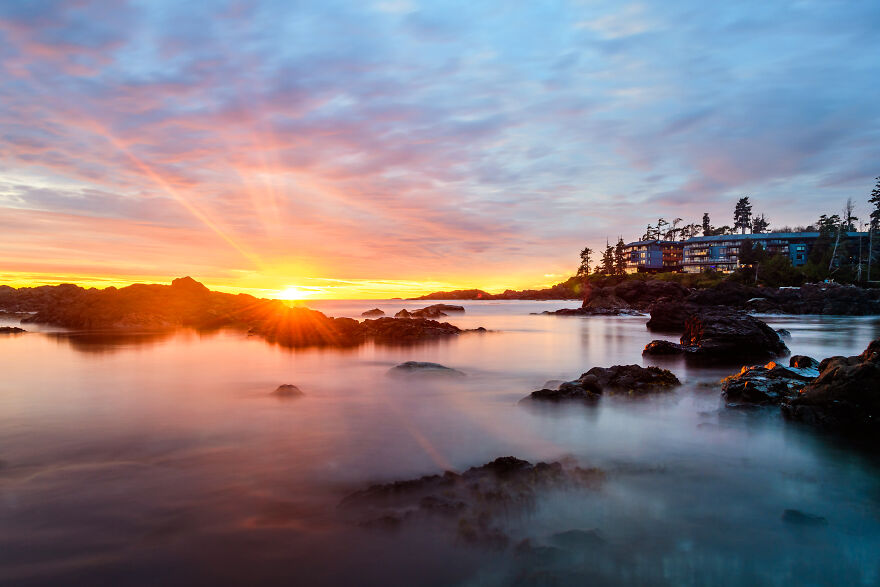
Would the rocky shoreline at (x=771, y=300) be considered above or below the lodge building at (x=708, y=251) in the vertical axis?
below

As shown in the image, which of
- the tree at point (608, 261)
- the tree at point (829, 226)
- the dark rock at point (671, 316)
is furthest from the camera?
the tree at point (608, 261)

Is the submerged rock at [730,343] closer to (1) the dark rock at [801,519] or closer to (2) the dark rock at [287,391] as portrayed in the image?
(1) the dark rock at [801,519]

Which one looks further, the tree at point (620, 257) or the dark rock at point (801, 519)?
the tree at point (620, 257)

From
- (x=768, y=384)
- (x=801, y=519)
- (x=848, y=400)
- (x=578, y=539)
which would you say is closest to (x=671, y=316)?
(x=768, y=384)

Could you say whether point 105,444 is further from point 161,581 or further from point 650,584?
point 650,584

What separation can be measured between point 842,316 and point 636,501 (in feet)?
266

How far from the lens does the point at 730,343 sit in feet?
81.4

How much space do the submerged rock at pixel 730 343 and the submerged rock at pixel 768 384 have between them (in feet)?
30.9

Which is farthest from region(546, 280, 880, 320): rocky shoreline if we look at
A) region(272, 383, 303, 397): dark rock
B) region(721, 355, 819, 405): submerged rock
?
region(272, 383, 303, 397): dark rock

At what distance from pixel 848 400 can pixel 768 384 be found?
9.01 ft

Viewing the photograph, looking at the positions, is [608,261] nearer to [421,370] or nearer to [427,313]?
[427,313]

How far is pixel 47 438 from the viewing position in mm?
11711

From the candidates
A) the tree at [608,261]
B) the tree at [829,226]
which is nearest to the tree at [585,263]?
the tree at [608,261]

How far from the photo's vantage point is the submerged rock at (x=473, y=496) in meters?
6.77
